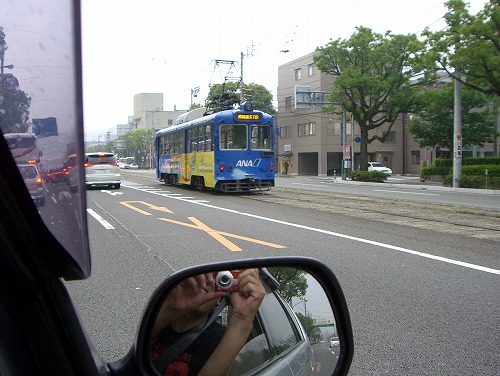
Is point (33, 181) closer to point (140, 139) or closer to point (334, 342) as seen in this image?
point (334, 342)

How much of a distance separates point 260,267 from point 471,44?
26083 mm

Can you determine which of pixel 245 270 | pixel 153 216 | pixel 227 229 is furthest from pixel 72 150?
pixel 153 216

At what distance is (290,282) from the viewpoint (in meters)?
2.12

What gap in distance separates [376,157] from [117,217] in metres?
53.1

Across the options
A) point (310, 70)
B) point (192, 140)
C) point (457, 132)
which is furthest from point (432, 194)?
point (310, 70)

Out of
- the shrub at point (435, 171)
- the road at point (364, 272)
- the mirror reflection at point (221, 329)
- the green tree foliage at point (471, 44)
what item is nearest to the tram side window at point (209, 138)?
the road at point (364, 272)

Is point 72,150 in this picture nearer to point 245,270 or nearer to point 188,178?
point 245,270

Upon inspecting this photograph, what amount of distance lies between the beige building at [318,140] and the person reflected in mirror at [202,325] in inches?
2139

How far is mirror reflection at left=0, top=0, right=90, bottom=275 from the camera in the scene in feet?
4.85

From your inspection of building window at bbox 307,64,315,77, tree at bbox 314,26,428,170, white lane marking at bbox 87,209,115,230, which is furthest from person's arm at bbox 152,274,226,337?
building window at bbox 307,64,315,77

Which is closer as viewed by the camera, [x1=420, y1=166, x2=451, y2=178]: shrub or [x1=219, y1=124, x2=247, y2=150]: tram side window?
[x1=219, y1=124, x2=247, y2=150]: tram side window

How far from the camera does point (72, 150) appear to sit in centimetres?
162

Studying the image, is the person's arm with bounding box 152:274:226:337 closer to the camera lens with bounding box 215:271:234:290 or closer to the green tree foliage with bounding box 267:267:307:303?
the camera lens with bounding box 215:271:234:290

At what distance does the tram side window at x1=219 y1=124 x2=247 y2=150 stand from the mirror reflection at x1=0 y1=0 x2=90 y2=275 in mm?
17434
